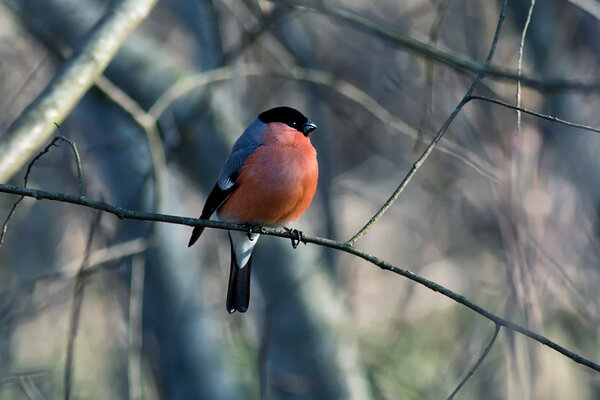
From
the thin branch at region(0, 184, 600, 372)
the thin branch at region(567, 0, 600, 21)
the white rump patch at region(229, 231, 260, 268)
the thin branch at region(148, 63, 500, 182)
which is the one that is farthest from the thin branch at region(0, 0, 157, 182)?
the thin branch at region(567, 0, 600, 21)

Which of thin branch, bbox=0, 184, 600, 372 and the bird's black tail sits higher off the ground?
the bird's black tail

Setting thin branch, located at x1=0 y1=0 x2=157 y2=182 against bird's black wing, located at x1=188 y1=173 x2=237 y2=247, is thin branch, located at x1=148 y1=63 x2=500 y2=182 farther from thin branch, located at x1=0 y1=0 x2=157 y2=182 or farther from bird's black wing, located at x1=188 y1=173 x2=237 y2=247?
thin branch, located at x1=0 y1=0 x2=157 y2=182

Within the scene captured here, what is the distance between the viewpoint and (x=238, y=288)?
3348 millimetres

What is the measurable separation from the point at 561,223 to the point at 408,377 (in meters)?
3.20

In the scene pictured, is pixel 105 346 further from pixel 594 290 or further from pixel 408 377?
pixel 594 290

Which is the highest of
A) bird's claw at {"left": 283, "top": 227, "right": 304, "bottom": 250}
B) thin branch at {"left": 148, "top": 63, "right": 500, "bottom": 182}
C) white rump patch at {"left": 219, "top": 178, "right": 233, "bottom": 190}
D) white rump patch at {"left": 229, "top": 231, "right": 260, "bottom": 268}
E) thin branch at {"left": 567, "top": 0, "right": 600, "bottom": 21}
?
thin branch at {"left": 567, "top": 0, "right": 600, "bottom": 21}

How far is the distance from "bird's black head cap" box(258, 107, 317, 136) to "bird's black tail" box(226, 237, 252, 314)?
741 mm

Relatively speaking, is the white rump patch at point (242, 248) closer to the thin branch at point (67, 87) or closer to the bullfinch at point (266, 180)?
the bullfinch at point (266, 180)

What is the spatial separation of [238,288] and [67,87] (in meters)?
1.33

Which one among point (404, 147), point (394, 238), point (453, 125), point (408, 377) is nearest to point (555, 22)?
point (453, 125)

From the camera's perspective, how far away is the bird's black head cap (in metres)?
3.34

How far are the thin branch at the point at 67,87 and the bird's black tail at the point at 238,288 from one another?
124 cm

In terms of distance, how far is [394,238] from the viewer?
9.31m

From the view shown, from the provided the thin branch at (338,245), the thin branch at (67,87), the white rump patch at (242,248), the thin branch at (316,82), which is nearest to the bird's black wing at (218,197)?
the white rump patch at (242,248)
